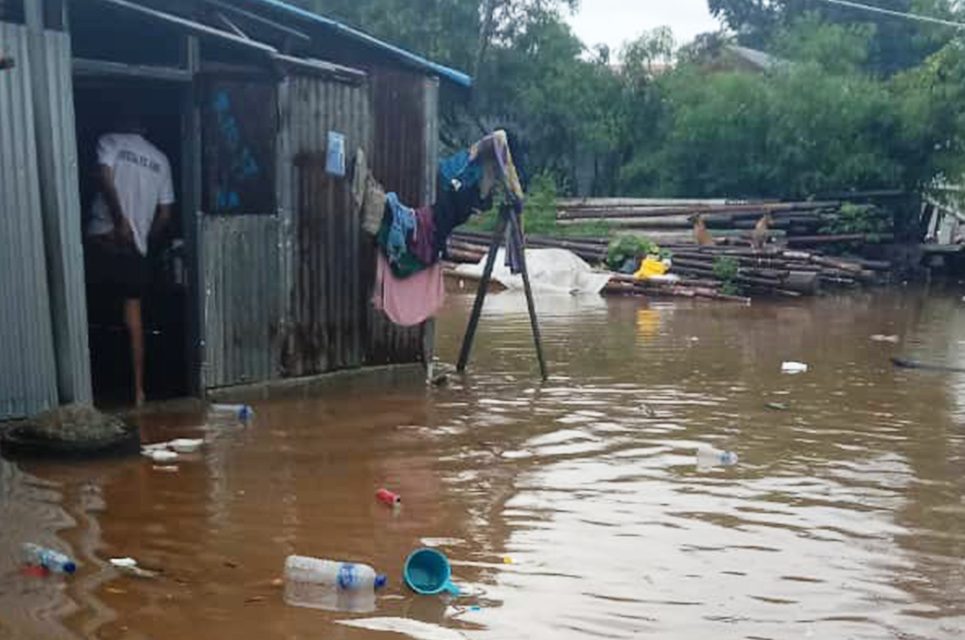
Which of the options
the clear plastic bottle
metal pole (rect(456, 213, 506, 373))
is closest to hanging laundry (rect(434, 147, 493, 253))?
metal pole (rect(456, 213, 506, 373))

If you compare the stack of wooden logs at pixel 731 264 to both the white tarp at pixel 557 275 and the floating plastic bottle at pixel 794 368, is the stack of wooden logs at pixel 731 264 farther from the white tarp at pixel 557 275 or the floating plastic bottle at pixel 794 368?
the floating plastic bottle at pixel 794 368

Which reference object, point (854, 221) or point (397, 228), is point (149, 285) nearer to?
point (397, 228)

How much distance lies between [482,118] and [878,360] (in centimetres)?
1871

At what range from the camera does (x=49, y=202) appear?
672 centimetres

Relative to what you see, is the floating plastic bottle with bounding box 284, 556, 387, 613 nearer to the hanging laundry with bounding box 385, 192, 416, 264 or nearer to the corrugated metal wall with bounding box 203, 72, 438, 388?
the corrugated metal wall with bounding box 203, 72, 438, 388

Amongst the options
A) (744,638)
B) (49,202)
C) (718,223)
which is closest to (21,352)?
(49,202)

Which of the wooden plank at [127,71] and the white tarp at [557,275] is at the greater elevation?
the wooden plank at [127,71]

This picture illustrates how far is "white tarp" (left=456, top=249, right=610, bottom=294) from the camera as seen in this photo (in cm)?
2056

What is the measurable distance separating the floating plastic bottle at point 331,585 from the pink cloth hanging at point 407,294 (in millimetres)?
4979

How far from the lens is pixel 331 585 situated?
15.8ft

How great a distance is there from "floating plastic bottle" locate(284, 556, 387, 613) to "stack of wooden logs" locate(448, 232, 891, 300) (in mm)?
15738

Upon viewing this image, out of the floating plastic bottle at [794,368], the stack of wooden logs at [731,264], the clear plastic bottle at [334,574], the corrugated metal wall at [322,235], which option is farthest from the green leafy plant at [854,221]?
the clear plastic bottle at [334,574]

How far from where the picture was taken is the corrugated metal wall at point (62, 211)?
22.0ft

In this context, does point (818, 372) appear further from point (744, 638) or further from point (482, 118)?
point (482, 118)
